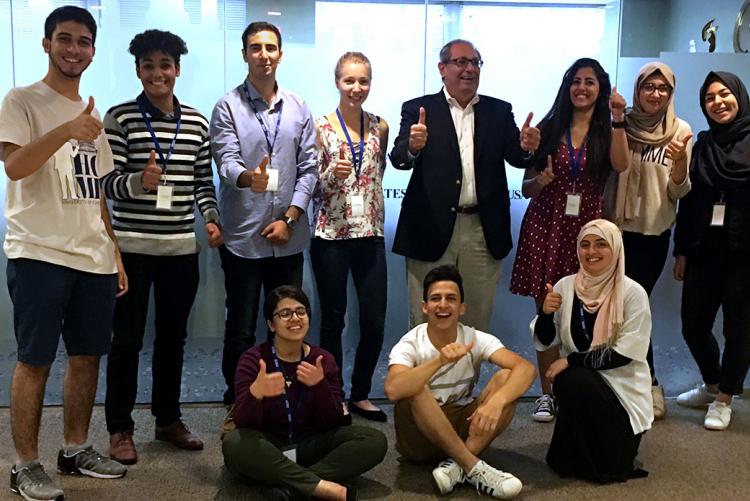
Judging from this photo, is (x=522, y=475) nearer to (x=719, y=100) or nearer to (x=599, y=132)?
(x=599, y=132)

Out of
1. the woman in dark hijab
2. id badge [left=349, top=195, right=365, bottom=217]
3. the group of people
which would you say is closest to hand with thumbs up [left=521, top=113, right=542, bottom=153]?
the group of people

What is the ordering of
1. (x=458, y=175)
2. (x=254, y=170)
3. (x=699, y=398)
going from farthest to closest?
1. (x=699, y=398)
2. (x=458, y=175)
3. (x=254, y=170)

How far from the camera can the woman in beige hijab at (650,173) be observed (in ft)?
11.7

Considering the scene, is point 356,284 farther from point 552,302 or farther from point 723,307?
point 723,307

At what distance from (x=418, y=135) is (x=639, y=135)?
3.54 feet

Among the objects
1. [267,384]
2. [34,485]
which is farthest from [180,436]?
[267,384]

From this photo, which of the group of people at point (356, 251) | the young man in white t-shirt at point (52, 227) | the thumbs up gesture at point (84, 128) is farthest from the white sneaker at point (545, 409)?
the thumbs up gesture at point (84, 128)

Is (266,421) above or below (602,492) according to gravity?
above

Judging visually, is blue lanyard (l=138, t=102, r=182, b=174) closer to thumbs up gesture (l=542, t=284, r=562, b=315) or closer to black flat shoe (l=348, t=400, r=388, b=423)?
black flat shoe (l=348, t=400, r=388, b=423)

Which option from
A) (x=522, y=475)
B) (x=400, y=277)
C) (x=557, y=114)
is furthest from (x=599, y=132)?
(x=522, y=475)

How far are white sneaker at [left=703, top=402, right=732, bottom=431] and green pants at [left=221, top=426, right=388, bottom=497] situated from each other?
170cm

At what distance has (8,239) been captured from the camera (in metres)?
2.72

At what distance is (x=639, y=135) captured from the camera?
3.61 m

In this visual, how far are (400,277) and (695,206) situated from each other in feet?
4.85
